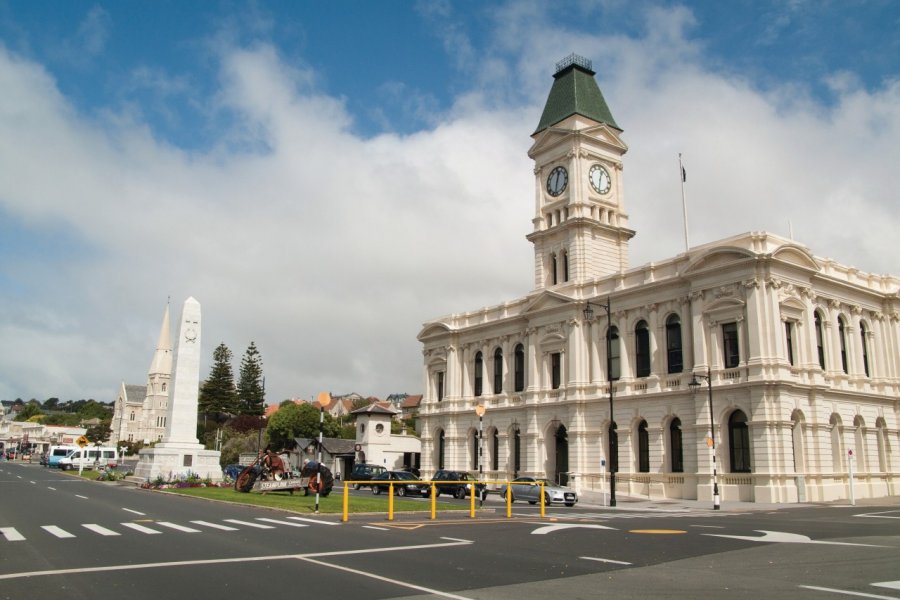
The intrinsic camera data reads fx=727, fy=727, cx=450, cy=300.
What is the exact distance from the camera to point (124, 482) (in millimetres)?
46625

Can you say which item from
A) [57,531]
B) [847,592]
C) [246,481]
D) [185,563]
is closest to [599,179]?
[246,481]

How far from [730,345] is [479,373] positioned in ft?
83.8

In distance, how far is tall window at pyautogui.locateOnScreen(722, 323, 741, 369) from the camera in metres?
43.4

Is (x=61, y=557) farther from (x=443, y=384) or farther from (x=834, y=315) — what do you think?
(x=443, y=384)

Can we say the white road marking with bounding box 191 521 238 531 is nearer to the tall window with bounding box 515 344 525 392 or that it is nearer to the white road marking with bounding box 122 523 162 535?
the white road marking with bounding box 122 523 162 535

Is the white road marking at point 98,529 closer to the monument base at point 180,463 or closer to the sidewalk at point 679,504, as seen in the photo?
the sidewalk at point 679,504

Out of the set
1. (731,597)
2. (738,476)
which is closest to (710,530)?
(731,597)

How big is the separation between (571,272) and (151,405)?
350 ft

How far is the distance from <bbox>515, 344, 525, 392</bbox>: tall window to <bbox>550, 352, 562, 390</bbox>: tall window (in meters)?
3.80

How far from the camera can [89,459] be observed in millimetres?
85875

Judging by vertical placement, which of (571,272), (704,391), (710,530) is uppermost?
(571,272)

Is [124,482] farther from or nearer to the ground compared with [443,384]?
nearer to the ground

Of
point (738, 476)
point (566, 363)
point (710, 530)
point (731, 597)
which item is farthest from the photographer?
point (566, 363)

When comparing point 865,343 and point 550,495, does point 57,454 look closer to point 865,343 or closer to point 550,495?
point 550,495
